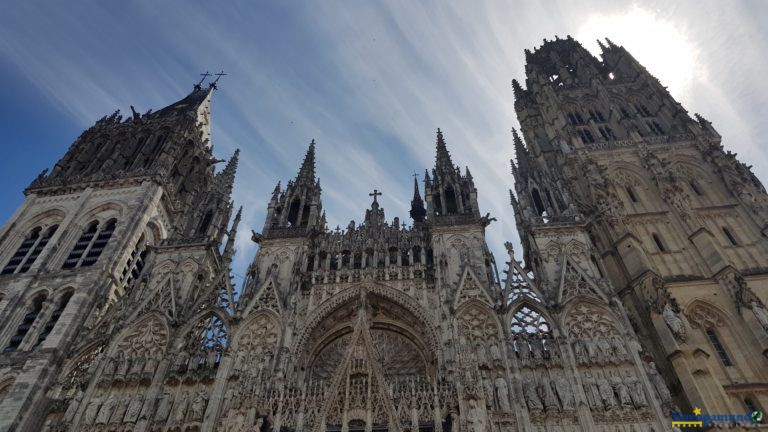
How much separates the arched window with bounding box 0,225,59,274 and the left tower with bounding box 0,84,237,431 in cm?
5

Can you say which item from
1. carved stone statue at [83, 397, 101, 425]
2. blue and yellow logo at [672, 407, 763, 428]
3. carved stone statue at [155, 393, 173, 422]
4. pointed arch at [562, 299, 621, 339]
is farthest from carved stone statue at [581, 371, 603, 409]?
carved stone statue at [83, 397, 101, 425]

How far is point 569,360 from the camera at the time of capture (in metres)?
15.9

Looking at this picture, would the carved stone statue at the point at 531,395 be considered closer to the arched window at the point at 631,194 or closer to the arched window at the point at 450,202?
the arched window at the point at 450,202

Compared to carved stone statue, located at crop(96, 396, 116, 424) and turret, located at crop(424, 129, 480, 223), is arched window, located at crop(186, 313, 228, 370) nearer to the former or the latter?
carved stone statue, located at crop(96, 396, 116, 424)

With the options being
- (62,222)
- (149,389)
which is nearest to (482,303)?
(149,389)

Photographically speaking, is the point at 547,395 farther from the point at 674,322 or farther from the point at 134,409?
the point at 134,409

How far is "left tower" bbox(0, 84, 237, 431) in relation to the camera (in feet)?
59.4

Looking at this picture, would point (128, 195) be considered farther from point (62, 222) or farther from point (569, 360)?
point (569, 360)

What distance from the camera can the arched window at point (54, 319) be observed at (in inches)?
768

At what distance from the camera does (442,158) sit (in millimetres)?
26906

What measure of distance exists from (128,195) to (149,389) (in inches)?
510

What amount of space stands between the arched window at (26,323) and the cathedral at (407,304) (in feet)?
0.26

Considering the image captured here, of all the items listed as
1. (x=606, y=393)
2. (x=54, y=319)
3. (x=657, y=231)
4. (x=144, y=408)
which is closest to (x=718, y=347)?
(x=606, y=393)

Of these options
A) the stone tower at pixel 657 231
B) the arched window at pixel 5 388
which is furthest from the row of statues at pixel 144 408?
the stone tower at pixel 657 231
